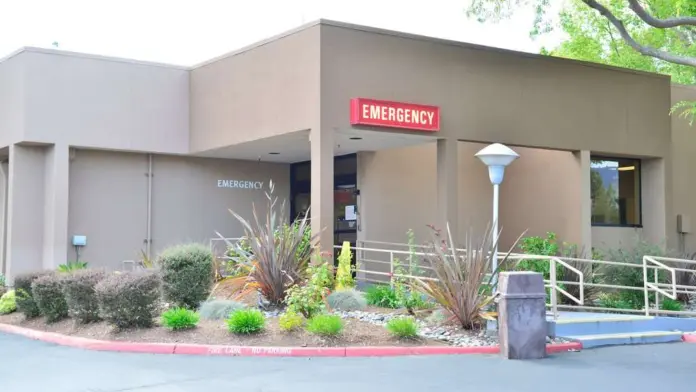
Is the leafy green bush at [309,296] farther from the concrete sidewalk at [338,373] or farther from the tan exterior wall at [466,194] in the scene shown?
the tan exterior wall at [466,194]

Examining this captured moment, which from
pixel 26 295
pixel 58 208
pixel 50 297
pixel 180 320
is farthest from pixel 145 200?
pixel 180 320

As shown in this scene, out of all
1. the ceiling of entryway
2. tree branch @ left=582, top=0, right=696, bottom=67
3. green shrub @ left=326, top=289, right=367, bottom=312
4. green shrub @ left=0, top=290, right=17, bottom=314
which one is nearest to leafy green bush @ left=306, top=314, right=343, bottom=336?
green shrub @ left=326, top=289, right=367, bottom=312

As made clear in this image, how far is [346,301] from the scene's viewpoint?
540 inches

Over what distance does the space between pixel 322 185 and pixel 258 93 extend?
3131mm

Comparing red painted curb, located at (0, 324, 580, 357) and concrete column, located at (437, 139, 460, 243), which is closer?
red painted curb, located at (0, 324, 580, 357)

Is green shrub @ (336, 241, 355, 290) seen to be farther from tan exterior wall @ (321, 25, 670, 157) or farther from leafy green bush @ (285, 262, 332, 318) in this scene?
tan exterior wall @ (321, 25, 670, 157)

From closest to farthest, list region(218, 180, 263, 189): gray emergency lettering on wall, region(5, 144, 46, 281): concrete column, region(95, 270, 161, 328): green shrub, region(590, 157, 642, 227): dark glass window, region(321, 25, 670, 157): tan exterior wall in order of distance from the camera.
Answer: region(95, 270, 161, 328): green shrub → region(321, 25, 670, 157): tan exterior wall → region(5, 144, 46, 281): concrete column → region(590, 157, 642, 227): dark glass window → region(218, 180, 263, 189): gray emergency lettering on wall

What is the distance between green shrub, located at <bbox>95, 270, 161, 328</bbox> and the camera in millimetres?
11977

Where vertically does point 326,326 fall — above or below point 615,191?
below

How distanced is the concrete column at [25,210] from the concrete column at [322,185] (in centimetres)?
726

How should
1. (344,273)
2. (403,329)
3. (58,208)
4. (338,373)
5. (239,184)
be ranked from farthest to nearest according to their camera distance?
1. (239,184)
2. (58,208)
3. (344,273)
4. (403,329)
5. (338,373)

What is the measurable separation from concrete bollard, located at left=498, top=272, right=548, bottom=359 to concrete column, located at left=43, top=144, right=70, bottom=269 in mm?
10963

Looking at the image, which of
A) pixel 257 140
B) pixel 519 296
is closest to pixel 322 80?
pixel 257 140

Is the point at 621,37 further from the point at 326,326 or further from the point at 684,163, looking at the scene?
the point at 326,326
